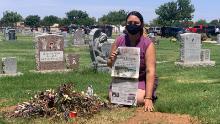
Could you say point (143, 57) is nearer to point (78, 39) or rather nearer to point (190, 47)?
point (190, 47)

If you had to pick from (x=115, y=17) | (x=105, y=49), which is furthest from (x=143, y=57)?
(x=115, y=17)

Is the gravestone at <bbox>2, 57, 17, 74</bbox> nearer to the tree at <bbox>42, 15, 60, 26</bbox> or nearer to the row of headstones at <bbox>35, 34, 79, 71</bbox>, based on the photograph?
the row of headstones at <bbox>35, 34, 79, 71</bbox>

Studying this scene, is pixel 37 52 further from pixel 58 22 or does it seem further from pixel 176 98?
pixel 58 22

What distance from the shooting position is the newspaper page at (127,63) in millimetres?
7707

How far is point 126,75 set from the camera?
25.6 ft

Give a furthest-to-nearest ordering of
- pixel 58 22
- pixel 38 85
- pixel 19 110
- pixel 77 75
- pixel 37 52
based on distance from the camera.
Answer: pixel 58 22 < pixel 37 52 < pixel 77 75 < pixel 38 85 < pixel 19 110

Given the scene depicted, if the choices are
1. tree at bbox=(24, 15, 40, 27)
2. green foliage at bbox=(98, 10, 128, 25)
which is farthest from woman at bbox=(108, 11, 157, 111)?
tree at bbox=(24, 15, 40, 27)

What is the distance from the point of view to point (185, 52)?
65.8 ft

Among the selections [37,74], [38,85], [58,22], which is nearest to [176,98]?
[38,85]

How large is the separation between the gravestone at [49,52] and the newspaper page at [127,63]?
9.54m

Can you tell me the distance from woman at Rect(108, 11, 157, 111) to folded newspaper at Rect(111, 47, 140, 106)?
8 centimetres

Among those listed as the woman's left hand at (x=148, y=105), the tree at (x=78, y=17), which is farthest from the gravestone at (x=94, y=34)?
the tree at (x=78, y=17)

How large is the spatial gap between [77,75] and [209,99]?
22.9 ft

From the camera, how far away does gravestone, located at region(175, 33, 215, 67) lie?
65.8 feet
